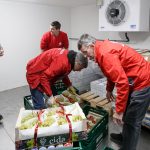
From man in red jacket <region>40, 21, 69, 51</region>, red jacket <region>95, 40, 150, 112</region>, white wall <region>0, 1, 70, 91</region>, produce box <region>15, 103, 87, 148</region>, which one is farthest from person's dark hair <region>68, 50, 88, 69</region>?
white wall <region>0, 1, 70, 91</region>

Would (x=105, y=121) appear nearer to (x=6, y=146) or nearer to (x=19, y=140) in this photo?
(x=19, y=140)

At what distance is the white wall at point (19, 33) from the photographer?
3.97m

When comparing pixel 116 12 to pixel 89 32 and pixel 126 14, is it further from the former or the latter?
pixel 89 32

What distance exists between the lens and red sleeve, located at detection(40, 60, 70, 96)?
6.04 feet

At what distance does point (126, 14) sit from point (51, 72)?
5.82 ft

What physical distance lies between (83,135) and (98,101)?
1521 millimetres

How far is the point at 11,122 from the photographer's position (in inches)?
109

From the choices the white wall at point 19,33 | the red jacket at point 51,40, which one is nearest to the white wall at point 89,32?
the white wall at point 19,33

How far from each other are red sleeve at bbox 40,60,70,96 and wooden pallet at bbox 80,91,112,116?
3.82ft

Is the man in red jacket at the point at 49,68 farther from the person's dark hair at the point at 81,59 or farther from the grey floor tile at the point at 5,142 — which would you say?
the grey floor tile at the point at 5,142

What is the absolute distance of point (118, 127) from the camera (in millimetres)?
2553

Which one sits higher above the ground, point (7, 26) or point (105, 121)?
point (7, 26)

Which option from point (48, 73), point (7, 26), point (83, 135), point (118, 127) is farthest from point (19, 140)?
point (7, 26)

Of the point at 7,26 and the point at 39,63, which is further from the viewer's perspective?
the point at 7,26
